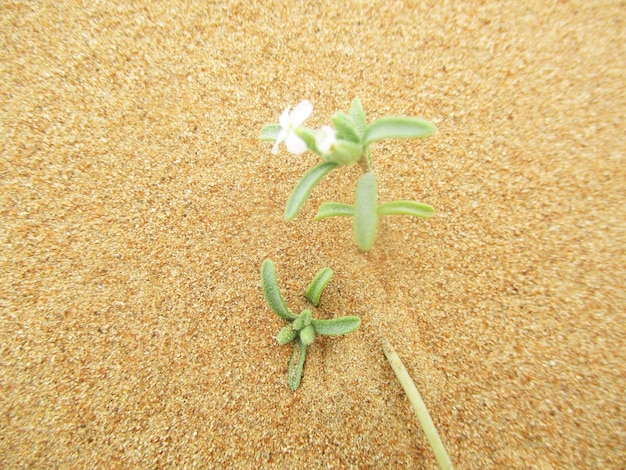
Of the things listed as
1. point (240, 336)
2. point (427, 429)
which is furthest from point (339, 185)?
point (427, 429)

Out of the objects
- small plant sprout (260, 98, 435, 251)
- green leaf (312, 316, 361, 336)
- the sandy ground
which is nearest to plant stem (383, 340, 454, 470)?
the sandy ground

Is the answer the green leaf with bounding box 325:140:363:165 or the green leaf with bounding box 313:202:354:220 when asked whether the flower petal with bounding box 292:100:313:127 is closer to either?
→ the green leaf with bounding box 325:140:363:165

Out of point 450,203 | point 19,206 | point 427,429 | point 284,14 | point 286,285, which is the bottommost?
point 427,429

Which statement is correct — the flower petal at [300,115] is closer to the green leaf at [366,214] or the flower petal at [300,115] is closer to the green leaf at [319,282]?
the green leaf at [366,214]

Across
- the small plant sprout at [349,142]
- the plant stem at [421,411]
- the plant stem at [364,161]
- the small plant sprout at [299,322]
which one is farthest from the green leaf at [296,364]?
the plant stem at [364,161]

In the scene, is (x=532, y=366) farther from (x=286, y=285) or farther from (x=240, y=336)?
(x=240, y=336)

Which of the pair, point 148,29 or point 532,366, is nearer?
point 532,366
